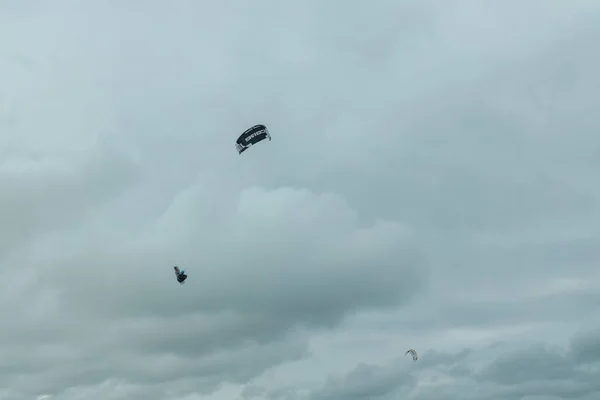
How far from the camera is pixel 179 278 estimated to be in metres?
172

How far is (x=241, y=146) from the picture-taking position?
536ft

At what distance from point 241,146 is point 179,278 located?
36.7 m

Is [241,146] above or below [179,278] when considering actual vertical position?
above

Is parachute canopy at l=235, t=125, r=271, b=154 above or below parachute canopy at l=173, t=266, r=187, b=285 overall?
above

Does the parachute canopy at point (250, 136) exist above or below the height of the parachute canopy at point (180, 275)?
above

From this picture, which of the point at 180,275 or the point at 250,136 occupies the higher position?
the point at 250,136
